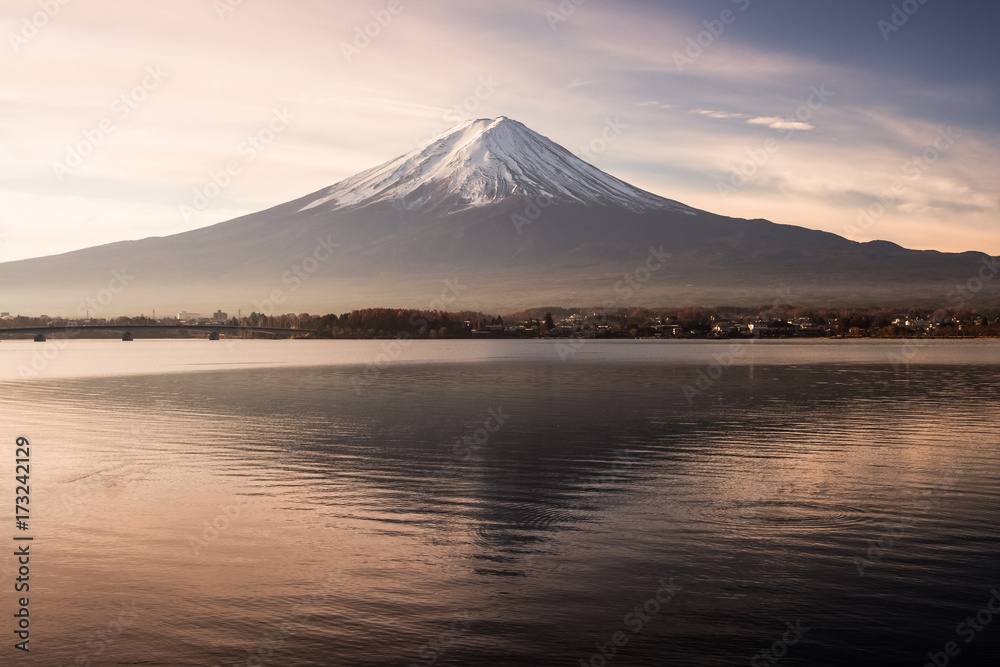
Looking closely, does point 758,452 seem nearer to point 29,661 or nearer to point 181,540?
point 181,540

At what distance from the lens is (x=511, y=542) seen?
49.8ft

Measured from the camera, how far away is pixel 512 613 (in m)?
11.5

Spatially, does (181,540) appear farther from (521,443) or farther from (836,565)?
(521,443)

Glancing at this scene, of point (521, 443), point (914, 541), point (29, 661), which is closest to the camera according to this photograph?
point (29, 661)

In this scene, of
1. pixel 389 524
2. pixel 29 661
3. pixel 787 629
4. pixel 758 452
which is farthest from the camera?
pixel 758 452

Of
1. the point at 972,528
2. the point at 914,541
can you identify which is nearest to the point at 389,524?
the point at 914,541

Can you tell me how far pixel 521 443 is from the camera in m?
28.4

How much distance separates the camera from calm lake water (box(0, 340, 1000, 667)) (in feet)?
34.9

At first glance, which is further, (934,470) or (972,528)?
(934,470)

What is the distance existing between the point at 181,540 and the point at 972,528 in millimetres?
14801

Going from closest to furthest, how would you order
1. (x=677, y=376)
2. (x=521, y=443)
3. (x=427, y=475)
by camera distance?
1. (x=427, y=475)
2. (x=521, y=443)
3. (x=677, y=376)

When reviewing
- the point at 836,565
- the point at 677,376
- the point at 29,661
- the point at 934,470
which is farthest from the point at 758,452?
the point at 677,376

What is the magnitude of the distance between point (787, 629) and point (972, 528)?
289 inches

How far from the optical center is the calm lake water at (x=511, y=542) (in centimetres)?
1065
